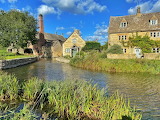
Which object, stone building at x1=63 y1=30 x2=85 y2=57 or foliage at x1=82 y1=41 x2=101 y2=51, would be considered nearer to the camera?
foliage at x1=82 y1=41 x2=101 y2=51

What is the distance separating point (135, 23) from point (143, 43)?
517cm

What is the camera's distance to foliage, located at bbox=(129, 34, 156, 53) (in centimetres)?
2700

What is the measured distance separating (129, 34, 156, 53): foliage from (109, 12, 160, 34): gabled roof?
1.71 metres

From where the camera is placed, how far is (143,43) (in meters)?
27.3

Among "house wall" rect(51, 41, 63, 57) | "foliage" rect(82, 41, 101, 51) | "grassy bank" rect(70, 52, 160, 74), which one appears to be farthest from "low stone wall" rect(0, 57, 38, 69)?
"house wall" rect(51, 41, 63, 57)

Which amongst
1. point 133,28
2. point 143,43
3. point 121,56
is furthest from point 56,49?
point 121,56

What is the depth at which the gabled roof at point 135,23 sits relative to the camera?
1107 inches

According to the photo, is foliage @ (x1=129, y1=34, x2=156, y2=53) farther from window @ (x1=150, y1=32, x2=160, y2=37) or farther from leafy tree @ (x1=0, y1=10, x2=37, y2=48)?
leafy tree @ (x1=0, y1=10, x2=37, y2=48)

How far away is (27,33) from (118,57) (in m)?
25.2

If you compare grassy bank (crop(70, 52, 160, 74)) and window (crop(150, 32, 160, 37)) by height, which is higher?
window (crop(150, 32, 160, 37))

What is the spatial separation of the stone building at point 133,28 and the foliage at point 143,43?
901 millimetres

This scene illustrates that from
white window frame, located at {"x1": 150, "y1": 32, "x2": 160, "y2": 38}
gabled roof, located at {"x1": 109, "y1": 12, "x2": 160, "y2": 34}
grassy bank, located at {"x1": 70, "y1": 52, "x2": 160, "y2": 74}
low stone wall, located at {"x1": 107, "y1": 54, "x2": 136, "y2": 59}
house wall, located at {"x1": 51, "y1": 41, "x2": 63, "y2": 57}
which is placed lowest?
grassy bank, located at {"x1": 70, "y1": 52, "x2": 160, "y2": 74}

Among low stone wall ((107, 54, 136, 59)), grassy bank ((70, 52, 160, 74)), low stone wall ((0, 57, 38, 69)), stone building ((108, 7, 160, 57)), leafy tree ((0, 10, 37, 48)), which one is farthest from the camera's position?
leafy tree ((0, 10, 37, 48))

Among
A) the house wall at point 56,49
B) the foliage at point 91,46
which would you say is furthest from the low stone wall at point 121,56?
the house wall at point 56,49
